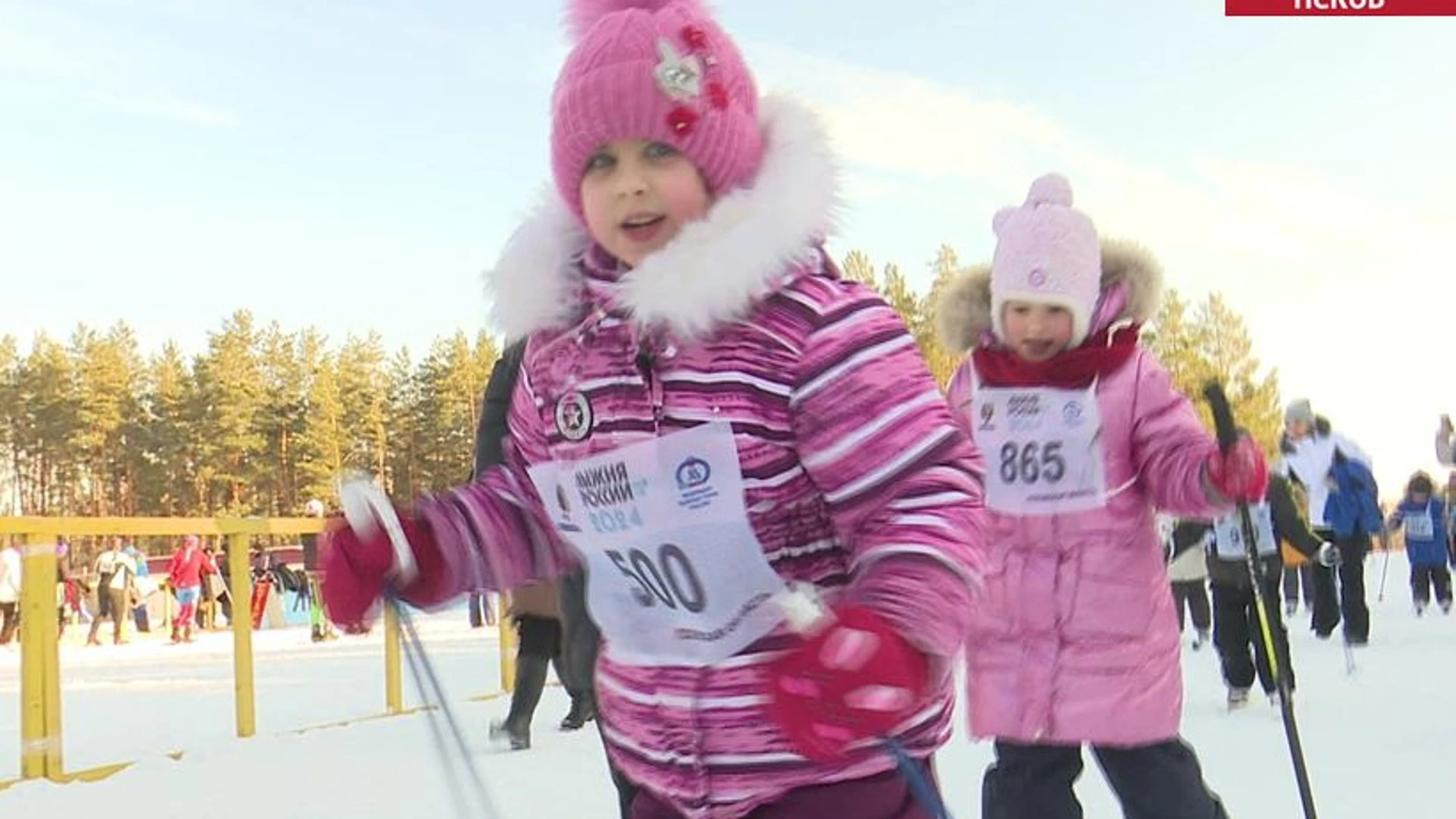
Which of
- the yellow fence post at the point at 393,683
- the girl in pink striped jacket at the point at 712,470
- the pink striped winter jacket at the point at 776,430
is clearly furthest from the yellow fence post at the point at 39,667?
the pink striped winter jacket at the point at 776,430

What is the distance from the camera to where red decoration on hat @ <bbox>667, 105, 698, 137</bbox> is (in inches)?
65.1

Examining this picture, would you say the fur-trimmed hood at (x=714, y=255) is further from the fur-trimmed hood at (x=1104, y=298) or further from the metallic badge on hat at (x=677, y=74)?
the fur-trimmed hood at (x=1104, y=298)

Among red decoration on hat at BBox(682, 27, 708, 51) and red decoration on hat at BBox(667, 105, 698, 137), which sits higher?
red decoration on hat at BBox(682, 27, 708, 51)

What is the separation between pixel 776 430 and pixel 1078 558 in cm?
164

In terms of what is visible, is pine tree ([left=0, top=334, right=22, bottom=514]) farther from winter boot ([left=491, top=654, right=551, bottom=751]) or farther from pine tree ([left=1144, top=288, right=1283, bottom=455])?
winter boot ([left=491, top=654, right=551, bottom=751])

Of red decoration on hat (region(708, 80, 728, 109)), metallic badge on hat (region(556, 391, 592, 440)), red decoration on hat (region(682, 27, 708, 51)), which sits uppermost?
red decoration on hat (region(682, 27, 708, 51))

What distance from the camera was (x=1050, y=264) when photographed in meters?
3.16

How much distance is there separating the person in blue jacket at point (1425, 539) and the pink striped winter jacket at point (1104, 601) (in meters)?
10.4

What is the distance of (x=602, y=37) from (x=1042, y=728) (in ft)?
5.94

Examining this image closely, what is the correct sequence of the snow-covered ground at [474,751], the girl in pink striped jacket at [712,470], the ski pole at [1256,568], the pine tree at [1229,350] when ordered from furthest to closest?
the pine tree at [1229,350]
the snow-covered ground at [474,751]
the ski pole at [1256,568]
the girl in pink striped jacket at [712,470]

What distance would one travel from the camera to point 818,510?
1.51 metres

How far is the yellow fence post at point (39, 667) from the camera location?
218 inches

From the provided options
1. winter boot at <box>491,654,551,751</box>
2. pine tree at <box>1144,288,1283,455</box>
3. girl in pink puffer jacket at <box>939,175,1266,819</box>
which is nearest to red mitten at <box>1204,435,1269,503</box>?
girl in pink puffer jacket at <box>939,175,1266,819</box>

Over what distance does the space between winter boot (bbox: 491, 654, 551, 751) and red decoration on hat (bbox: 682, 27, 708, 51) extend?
14.0ft
